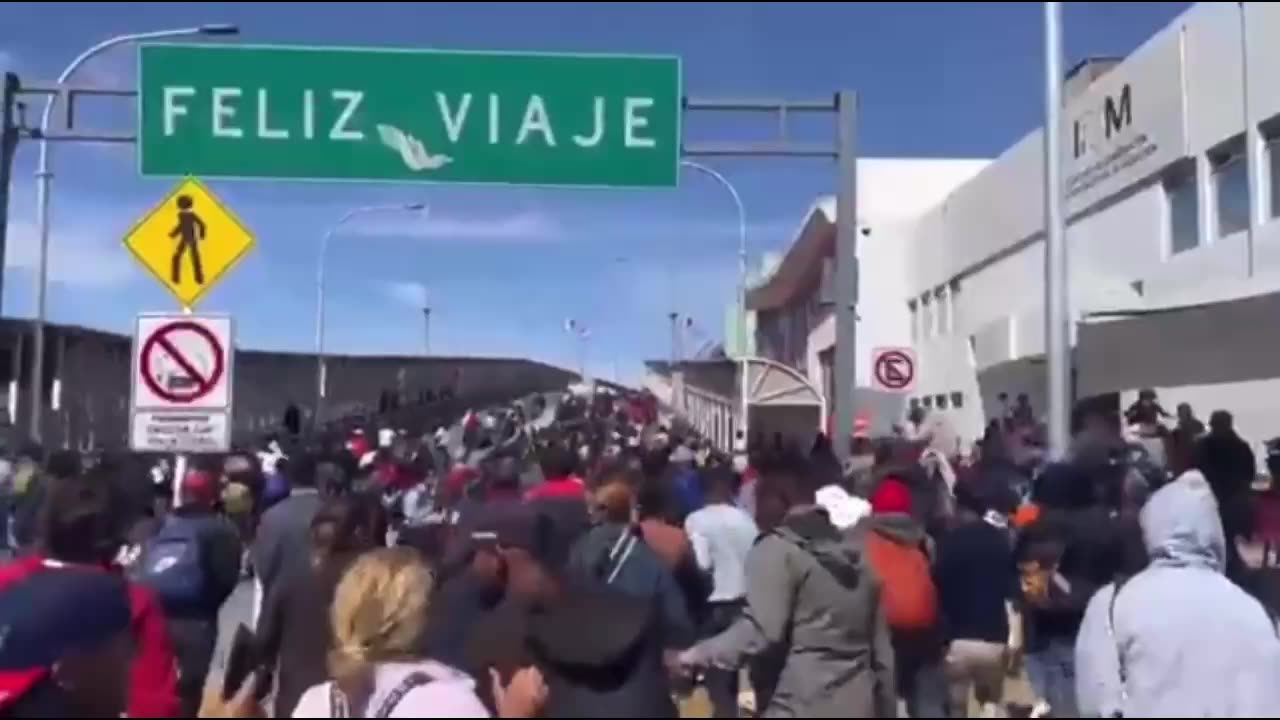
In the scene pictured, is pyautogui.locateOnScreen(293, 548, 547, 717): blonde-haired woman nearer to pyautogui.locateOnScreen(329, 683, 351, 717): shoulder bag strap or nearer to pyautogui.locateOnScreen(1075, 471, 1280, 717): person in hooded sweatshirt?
pyautogui.locateOnScreen(329, 683, 351, 717): shoulder bag strap

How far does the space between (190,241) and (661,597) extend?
5.53m

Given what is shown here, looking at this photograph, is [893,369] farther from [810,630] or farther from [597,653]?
[597,653]

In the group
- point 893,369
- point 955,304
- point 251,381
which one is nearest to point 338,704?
point 893,369

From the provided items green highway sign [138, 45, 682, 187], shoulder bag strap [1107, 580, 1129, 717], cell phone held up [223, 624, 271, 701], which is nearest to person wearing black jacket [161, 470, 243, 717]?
cell phone held up [223, 624, 271, 701]

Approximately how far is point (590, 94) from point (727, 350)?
57756 mm

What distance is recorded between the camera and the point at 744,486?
48.3 feet

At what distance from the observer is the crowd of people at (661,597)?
5.18 meters

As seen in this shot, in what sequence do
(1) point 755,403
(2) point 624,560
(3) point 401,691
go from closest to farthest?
(3) point 401,691 < (2) point 624,560 < (1) point 755,403

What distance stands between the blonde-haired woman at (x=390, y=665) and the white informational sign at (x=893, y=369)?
18.1 m

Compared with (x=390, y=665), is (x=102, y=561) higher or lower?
higher

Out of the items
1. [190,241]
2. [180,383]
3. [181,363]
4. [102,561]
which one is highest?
[190,241]

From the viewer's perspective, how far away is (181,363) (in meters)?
11.4

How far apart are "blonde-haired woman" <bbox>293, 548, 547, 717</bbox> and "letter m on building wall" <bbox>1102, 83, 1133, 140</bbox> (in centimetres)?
2249

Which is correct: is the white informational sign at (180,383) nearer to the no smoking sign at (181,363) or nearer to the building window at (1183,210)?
the no smoking sign at (181,363)
